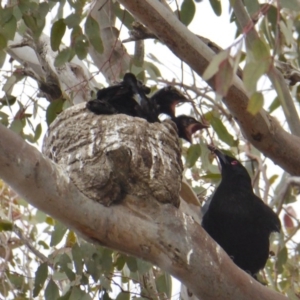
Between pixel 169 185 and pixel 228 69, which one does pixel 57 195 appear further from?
pixel 228 69

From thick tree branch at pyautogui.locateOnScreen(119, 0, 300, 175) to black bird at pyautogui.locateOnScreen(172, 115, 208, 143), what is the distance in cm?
88

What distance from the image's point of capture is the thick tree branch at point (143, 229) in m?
2.84

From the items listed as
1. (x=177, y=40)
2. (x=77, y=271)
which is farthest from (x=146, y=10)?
(x=77, y=271)

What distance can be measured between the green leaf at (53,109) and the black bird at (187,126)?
72 centimetres

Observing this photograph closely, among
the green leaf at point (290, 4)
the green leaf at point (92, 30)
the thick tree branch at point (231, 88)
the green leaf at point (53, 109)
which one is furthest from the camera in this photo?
the green leaf at point (53, 109)

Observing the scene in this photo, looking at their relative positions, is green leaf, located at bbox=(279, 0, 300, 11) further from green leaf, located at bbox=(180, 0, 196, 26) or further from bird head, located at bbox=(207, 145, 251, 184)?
bird head, located at bbox=(207, 145, 251, 184)

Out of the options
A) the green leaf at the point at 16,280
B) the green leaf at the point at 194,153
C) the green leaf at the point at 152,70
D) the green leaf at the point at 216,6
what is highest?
the green leaf at the point at 152,70

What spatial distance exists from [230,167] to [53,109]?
115 centimetres

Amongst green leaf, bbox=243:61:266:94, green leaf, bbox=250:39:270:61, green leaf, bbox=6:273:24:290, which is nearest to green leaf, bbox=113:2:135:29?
green leaf, bbox=6:273:24:290

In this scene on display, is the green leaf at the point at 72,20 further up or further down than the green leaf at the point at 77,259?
further up

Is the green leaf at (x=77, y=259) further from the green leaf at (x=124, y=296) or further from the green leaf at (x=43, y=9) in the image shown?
the green leaf at (x=43, y=9)

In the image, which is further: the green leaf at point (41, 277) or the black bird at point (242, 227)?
the black bird at point (242, 227)

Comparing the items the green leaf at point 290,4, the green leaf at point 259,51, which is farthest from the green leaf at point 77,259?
the green leaf at point 259,51

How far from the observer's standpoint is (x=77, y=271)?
165 inches
